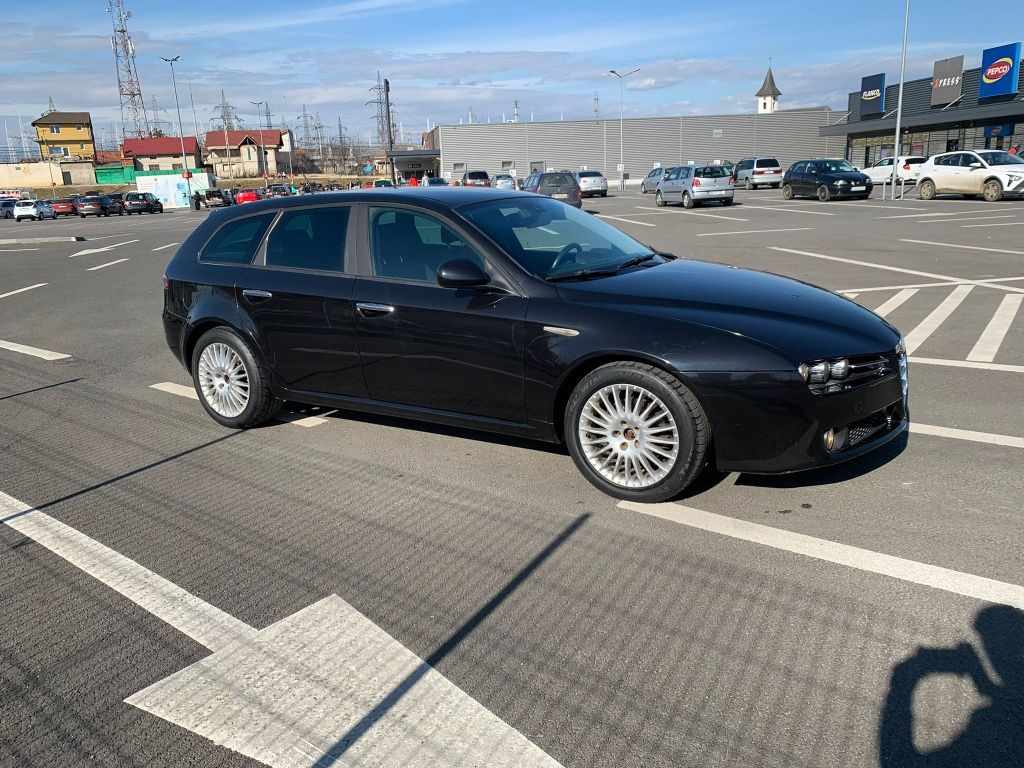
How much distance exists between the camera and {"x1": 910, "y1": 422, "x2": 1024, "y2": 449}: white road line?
496 centimetres

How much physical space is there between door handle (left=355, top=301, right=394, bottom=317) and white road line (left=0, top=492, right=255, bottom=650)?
194cm

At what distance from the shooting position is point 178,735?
264 centimetres

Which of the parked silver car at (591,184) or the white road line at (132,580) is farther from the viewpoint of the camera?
the parked silver car at (591,184)

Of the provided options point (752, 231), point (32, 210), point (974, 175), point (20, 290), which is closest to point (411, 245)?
point (20, 290)

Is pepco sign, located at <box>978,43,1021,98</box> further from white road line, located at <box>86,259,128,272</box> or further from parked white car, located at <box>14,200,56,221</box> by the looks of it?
parked white car, located at <box>14,200,56,221</box>

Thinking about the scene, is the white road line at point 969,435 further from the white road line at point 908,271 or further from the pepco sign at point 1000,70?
the pepco sign at point 1000,70

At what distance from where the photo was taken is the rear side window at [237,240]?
5.79 metres

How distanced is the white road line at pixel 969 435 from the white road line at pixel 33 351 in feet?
26.2

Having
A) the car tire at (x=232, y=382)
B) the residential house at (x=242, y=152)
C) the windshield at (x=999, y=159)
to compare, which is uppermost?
the residential house at (x=242, y=152)

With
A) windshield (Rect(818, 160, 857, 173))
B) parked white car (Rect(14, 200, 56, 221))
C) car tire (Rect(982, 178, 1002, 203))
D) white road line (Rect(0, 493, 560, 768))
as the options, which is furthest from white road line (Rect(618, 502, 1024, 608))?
parked white car (Rect(14, 200, 56, 221))

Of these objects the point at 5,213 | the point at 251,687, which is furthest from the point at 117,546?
the point at 5,213

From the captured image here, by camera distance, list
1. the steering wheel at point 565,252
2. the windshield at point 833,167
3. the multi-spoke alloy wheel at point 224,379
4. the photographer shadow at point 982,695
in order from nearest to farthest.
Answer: the photographer shadow at point 982,695 → the steering wheel at point 565,252 → the multi-spoke alloy wheel at point 224,379 → the windshield at point 833,167

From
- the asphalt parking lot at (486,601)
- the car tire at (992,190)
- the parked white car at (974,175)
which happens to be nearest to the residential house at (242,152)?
the parked white car at (974,175)

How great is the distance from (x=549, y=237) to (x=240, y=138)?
131 meters
